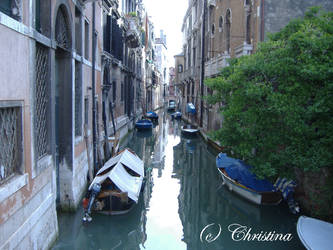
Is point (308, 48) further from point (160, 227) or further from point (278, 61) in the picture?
point (160, 227)

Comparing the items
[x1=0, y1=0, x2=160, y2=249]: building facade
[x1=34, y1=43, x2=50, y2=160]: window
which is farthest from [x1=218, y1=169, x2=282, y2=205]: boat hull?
[x1=34, y1=43, x2=50, y2=160]: window

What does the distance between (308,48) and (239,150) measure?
270 centimetres

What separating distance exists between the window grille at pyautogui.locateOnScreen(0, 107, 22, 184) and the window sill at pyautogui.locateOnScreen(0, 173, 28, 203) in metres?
0.09

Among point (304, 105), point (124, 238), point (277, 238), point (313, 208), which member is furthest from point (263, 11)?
point (124, 238)

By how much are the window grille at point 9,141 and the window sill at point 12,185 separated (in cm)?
9

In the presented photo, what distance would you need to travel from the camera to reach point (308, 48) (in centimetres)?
684

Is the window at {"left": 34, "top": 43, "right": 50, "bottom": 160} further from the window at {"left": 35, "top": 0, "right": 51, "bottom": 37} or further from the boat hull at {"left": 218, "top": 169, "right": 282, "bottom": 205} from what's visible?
the boat hull at {"left": 218, "top": 169, "right": 282, "bottom": 205}

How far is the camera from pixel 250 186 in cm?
930

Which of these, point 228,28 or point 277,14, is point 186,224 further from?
point 228,28


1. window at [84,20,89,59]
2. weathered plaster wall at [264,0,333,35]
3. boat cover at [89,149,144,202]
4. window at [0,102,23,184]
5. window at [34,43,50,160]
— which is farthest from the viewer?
weathered plaster wall at [264,0,333,35]

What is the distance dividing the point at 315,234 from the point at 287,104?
2.63 meters

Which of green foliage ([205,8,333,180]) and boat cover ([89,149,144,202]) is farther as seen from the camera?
boat cover ([89,149,144,202])

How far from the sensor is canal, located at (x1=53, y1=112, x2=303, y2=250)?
7.16 meters

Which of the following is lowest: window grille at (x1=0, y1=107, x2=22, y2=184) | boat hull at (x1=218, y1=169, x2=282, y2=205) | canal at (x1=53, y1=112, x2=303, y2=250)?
canal at (x1=53, y1=112, x2=303, y2=250)
